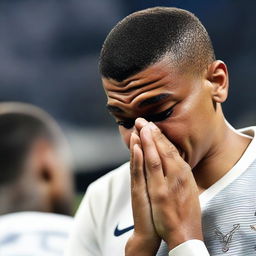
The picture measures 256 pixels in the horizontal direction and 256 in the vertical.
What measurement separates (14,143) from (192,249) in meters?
1.44

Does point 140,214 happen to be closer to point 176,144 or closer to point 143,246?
point 143,246

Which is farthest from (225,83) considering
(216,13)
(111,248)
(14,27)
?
(14,27)

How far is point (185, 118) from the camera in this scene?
1.65 meters

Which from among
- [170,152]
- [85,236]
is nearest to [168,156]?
[170,152]

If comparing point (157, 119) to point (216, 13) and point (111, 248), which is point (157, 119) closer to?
point (111, 248)

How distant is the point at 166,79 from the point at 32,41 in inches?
121

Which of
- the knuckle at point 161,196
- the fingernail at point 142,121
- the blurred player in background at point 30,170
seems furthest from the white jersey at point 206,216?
the blurred player in background at point 30,170

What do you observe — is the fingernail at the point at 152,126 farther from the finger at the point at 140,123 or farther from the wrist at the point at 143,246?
the wrist at the point at 143,246

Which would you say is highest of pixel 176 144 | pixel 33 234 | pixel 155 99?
pixel 155 99

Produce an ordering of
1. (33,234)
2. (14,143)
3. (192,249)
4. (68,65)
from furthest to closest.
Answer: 1. (68,65)
2. (14,143)
3. (33,234)
4. (192,249)

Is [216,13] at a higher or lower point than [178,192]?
lower

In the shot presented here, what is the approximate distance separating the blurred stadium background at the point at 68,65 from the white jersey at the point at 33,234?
6.91ft

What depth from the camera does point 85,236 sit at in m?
1.83

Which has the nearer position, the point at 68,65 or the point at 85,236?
the point at 85,236
